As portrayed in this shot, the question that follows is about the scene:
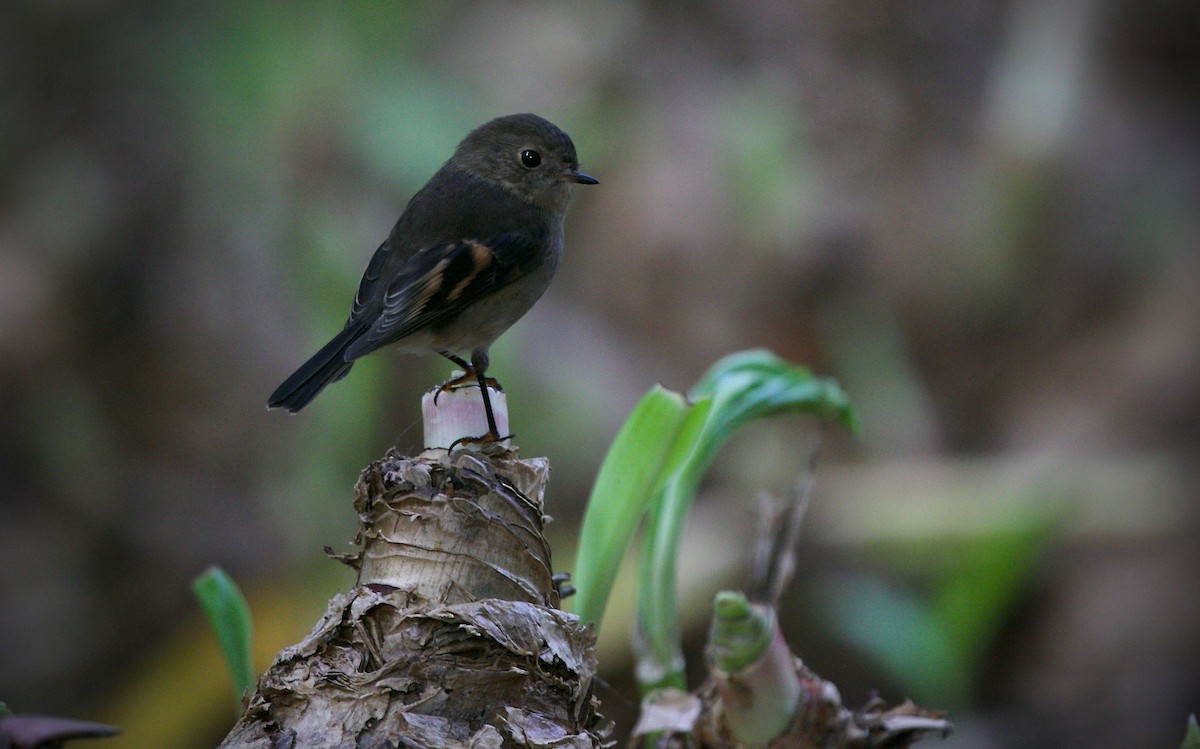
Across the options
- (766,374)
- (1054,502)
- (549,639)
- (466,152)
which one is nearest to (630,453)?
(766,374)

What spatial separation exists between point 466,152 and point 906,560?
2.10 m

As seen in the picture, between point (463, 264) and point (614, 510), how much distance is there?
71 cm

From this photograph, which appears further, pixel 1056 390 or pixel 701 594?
pixel 1056 390

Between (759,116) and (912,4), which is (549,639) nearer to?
(759,116)

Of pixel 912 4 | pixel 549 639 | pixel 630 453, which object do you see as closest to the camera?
pixel 549 639

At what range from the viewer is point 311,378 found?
2.10 m

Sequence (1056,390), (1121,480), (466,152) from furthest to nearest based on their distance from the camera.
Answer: (1056,390) < (1121,480) < (466,152)

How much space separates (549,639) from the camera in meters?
1.27

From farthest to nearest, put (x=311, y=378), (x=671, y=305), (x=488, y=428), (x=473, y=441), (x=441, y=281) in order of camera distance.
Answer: (x=671, y=305) → (x=441, y=281) → (x=311, y=378) → (x=488, y=428) → (x=473, y=441)

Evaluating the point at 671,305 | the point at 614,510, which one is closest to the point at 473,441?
the point at 614,510

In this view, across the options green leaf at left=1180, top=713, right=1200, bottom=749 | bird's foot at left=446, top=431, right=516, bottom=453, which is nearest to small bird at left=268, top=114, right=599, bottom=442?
bird's foot at left=446, top=431, right=516, bottom=453

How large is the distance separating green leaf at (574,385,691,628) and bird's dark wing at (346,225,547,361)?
57cm

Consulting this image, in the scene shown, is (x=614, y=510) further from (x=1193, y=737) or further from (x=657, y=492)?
(x=1193, y=737)

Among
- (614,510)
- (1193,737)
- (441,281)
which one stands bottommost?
(1193,737)
